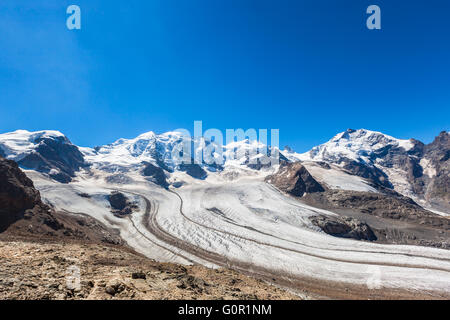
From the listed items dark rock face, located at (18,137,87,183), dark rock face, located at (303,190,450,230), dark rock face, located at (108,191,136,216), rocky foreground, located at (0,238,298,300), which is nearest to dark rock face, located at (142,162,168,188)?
dark rock face, located at (18,137,87,183)

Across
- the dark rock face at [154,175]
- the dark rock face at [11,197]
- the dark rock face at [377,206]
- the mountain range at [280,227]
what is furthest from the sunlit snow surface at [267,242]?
the dark rock face at [154,175]

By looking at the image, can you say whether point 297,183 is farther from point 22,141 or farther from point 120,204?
point 22,141

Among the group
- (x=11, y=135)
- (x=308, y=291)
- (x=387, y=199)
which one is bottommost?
(x=308, y=291)

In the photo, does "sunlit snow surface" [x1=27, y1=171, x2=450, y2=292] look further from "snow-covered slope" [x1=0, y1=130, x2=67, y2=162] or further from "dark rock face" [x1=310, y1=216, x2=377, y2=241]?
"snow-covered slope" [x1=0, y1=130, x2=67, y2=162]

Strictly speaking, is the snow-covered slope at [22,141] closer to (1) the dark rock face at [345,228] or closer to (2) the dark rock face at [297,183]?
(2) the dark rock face at [297,183]
